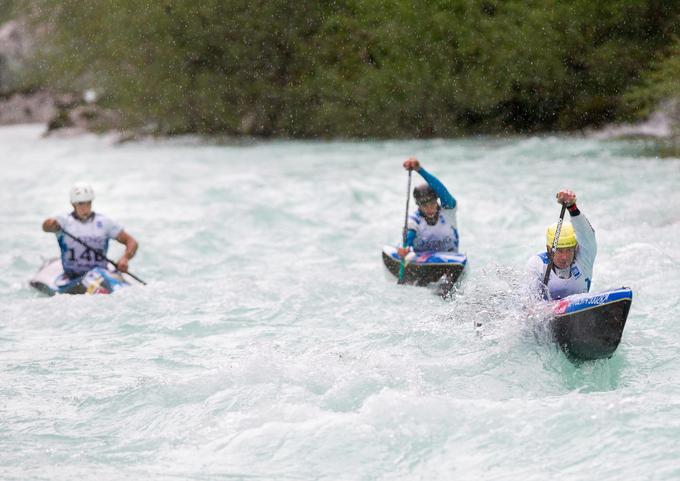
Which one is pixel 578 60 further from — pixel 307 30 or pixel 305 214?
pixel 305 214

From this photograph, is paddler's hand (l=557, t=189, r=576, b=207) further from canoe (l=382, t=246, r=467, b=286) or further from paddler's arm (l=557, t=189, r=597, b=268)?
canoe (l=382, t=246, r=467, b=286)

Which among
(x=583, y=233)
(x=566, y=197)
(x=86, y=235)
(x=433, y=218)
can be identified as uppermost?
(x=566, y=197)

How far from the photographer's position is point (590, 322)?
693 centimetres

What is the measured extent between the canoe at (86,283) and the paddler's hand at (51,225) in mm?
528

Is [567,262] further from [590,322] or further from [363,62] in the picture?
[363,62]

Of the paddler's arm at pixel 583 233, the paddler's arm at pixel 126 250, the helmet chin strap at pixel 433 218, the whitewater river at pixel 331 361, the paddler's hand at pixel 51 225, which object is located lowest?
the whitewater river at pixel 331 361

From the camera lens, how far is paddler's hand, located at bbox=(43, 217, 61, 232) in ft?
32.9

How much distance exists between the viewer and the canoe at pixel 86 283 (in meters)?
10.2

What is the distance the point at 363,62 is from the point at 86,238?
17.5 metres

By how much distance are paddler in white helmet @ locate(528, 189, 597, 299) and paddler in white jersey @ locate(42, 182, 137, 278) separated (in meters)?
4.42

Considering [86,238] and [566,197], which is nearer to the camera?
[566,197]

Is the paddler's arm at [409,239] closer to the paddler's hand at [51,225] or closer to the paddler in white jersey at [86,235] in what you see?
the paddler in white jersey at [86,235]

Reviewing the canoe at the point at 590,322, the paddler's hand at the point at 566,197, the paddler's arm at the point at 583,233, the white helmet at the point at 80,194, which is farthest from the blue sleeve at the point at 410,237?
the paddler's hand at the point at 566,197

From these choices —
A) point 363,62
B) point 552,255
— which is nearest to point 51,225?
point 552,255
